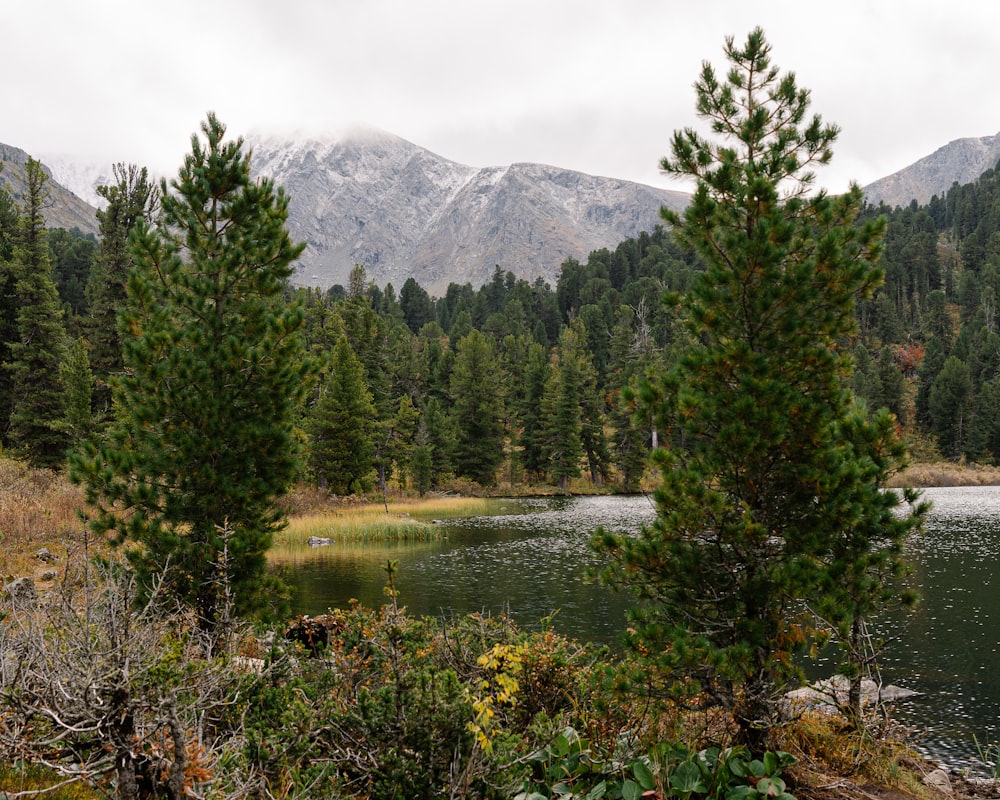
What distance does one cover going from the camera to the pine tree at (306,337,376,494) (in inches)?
1751

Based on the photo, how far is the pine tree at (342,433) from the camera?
146 feet

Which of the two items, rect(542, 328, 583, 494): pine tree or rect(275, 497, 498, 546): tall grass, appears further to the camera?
rect(542, 328, 583, 494): pine tree

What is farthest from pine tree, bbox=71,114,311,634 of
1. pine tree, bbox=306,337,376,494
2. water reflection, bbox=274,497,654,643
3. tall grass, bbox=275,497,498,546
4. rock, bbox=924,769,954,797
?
pine tree, bbox=306,337,376,494

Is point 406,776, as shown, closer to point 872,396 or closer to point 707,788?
point 707,788

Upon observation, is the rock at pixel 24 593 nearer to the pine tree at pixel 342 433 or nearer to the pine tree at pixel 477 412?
the pine tree at pixel 342 433

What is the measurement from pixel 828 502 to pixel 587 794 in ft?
11.6

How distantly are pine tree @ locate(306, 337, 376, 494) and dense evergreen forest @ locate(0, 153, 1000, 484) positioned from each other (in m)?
0.12

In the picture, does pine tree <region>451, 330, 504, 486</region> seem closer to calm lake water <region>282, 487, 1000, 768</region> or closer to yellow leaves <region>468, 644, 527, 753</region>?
calm lake water <region>282, 487, 1000, 768</region>

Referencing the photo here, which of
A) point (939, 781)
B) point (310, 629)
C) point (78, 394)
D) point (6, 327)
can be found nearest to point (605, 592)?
point (310, 629)

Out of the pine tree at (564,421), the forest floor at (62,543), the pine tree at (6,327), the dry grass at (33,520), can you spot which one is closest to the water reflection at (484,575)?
the forest floor at (62,543)

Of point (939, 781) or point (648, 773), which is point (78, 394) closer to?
point (648, 773)

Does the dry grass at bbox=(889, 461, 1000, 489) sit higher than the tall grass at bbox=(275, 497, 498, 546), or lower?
lower

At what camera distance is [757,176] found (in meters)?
7.36

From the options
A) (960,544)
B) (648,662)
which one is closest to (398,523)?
(960,544)
